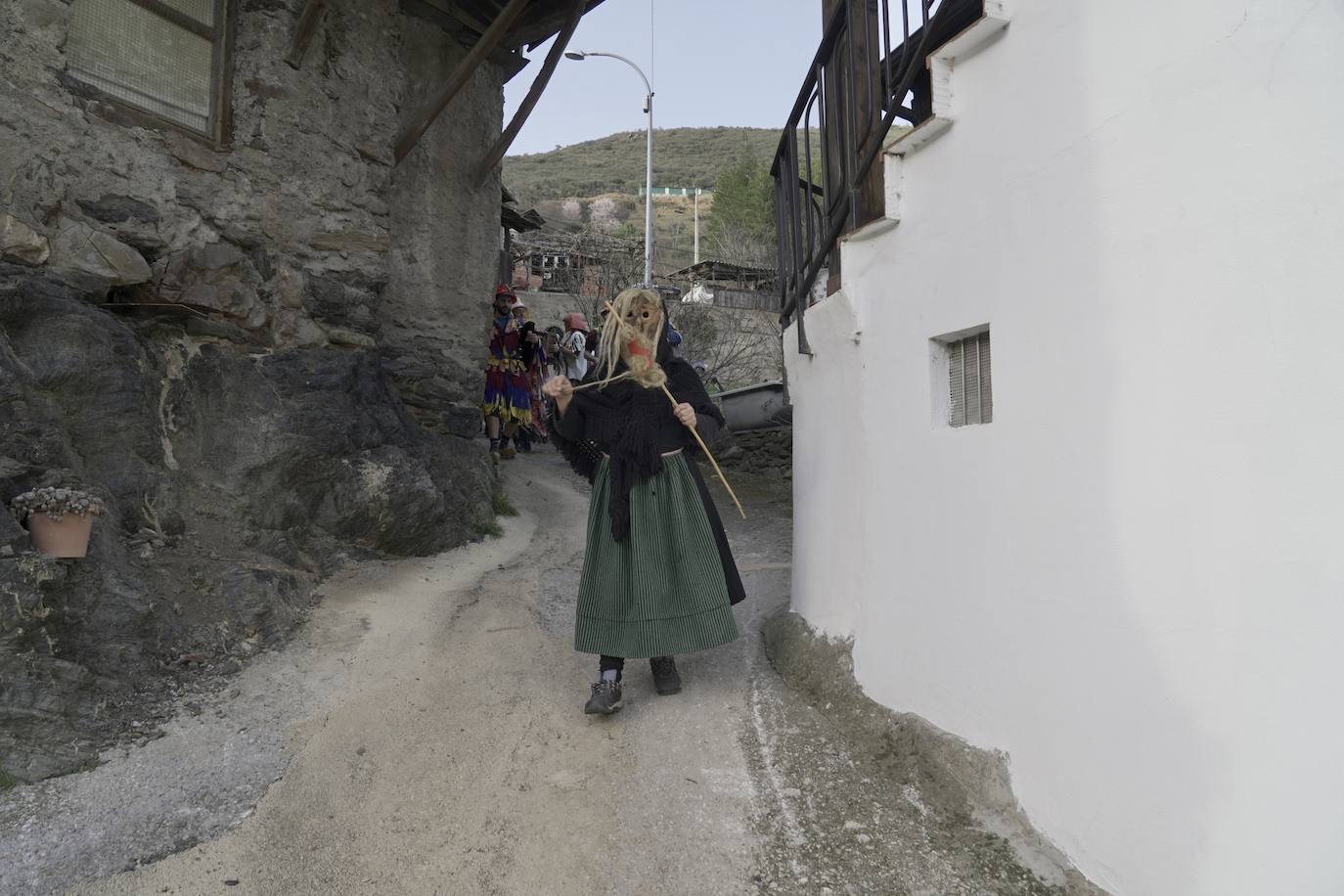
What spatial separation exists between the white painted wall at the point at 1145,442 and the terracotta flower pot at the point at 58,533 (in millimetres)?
2959

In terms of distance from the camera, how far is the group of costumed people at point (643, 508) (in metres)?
3.52

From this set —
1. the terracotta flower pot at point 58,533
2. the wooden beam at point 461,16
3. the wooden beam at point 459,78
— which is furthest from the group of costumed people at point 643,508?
the wooden beam at point 461,16

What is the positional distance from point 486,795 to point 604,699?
65 centimetres

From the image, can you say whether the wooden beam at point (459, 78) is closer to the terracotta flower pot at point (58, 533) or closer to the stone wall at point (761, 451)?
the terracotta flower pot at point (58, 533)

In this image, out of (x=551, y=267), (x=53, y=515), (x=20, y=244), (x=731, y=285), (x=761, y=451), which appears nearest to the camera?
(x=53, y=515)

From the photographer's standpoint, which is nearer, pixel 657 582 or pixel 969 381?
pixel 969 381

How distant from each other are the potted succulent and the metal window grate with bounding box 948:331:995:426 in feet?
10.1

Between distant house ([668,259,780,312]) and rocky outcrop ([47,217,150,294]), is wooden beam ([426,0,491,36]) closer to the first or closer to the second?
rocky outcrop ([47,217,150,294])

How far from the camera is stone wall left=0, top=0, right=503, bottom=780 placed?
3.41 meters

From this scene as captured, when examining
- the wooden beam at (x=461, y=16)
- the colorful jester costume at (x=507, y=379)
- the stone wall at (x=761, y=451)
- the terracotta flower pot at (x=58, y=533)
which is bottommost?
the terracotta flower pot at (x=58, y=533)

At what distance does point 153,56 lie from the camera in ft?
16.0

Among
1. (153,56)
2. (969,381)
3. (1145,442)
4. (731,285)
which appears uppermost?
(731,285)

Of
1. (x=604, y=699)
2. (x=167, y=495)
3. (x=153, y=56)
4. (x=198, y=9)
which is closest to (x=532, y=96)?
(x=198, y=9)

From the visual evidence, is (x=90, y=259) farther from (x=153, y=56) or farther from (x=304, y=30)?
(x=304, y=30)
